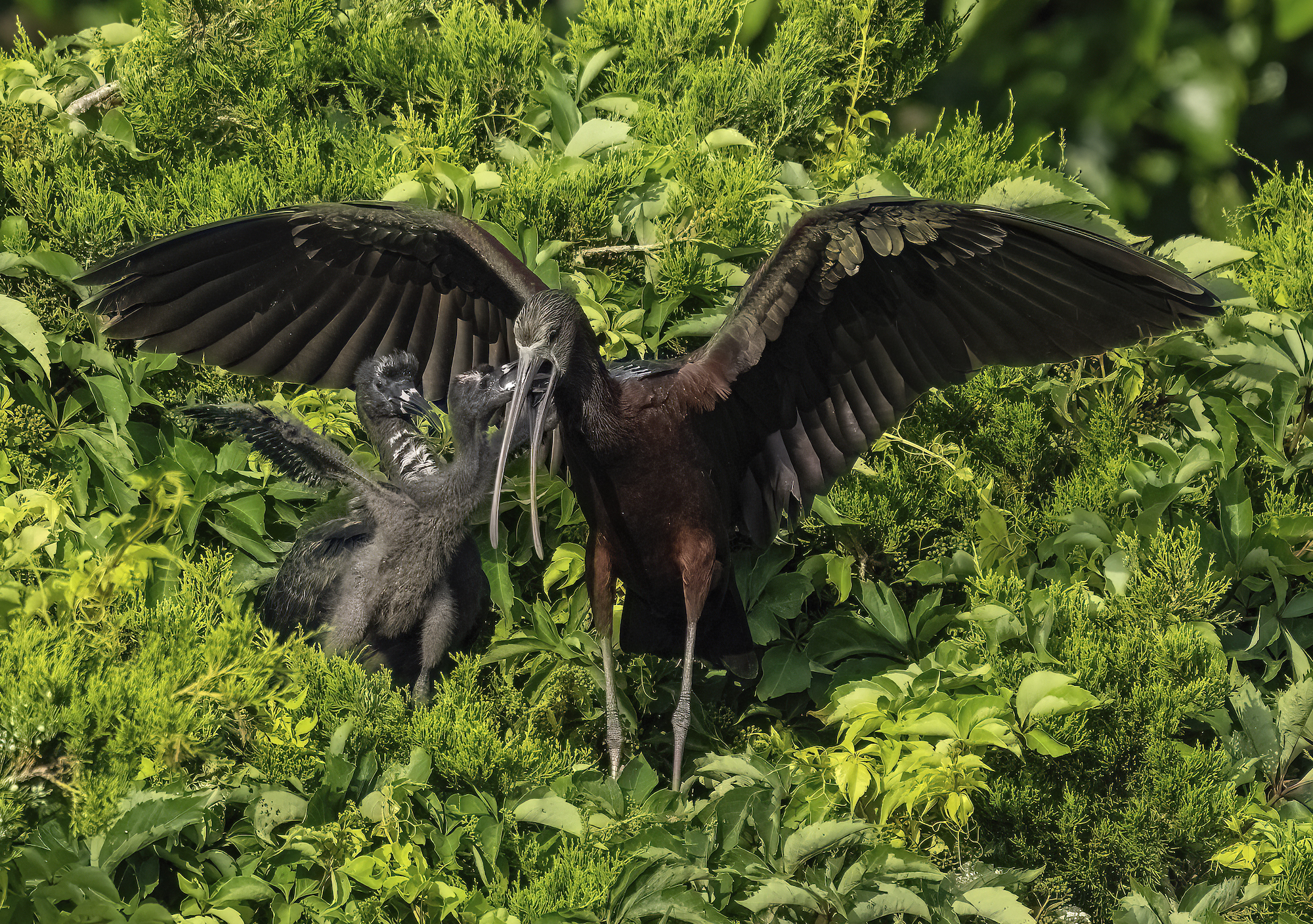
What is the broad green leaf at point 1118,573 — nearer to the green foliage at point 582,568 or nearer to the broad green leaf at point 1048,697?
the green foliage at point 582,568

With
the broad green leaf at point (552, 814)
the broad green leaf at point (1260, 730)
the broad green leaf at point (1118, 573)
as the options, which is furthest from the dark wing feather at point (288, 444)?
the broad green leaf at point (1260, 730)

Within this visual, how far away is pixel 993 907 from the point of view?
2.21 m

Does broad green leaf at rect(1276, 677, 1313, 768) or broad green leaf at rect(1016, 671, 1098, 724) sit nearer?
broad green leaf at rect(1016, 671, 1098, 724)

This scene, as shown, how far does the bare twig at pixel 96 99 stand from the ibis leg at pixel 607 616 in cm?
207

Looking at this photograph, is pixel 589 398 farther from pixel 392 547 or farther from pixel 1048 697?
pixel 1048 697

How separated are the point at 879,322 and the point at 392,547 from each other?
1326mm

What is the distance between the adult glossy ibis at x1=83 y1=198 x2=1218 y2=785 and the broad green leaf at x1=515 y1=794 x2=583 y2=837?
67 centimetres

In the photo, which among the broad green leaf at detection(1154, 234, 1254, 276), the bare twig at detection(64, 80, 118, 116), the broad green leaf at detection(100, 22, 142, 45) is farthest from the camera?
the broad green leaf at detection(100, 22, 142, 45)

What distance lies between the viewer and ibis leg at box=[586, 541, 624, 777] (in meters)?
2.91

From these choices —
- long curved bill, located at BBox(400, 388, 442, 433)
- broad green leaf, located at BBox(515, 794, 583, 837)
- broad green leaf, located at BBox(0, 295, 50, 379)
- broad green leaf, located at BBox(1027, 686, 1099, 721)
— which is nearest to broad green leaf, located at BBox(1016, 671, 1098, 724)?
broad green leaf, located at BBox(1027, 686, 1099, 721)

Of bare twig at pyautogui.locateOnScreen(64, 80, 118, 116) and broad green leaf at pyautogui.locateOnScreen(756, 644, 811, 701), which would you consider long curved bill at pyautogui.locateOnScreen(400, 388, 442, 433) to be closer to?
broad green leaf at pyautogui.locateOnScreen(756, 644, 811, 701)

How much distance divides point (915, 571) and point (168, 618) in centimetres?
192

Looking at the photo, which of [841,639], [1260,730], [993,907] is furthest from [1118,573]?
[993,907]

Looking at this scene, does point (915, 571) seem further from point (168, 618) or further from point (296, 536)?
point (168, 618)
